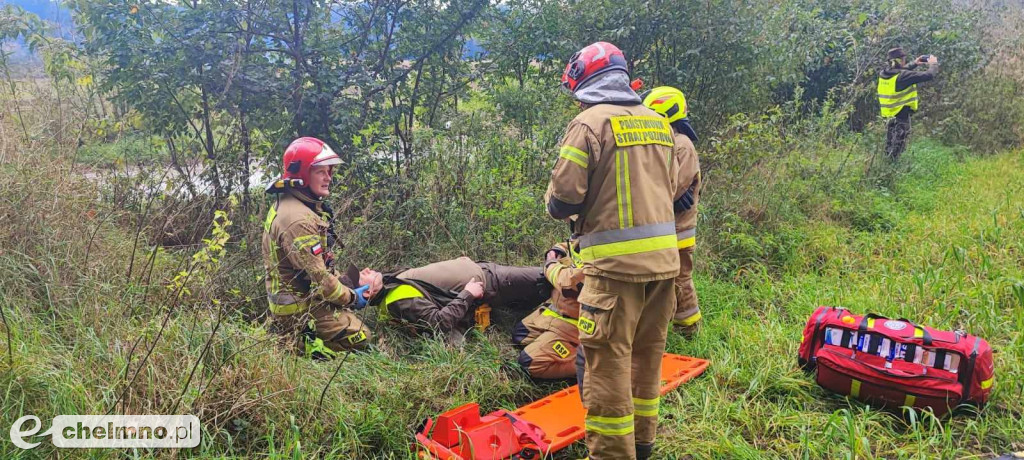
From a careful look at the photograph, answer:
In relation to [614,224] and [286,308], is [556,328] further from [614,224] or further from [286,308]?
[286,308]

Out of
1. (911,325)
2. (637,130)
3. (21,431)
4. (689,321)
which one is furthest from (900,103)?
(21,431)

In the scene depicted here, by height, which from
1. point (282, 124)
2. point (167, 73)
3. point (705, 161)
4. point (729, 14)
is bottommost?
point (705, 161)

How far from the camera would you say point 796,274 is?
18.4 feet

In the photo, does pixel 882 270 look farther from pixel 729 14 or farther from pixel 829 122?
pixel 729 14

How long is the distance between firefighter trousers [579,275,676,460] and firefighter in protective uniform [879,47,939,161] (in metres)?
7.58

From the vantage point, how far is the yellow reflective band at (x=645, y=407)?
3111mm

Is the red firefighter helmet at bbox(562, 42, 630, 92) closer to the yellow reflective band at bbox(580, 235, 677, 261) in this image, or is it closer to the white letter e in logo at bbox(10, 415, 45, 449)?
the yellow reflective band at bbox(580, 235, 677, 261)

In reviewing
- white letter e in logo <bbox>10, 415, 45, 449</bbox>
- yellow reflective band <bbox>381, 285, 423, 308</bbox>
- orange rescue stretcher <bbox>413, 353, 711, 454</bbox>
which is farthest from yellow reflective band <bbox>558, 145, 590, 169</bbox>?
white letter e in logo <bbox>10, 415, 45, 449</bbox>

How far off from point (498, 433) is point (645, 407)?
77 centimetres

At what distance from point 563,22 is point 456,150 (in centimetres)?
248

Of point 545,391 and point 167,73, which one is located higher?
point 167,73

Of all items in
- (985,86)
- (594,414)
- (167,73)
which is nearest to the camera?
(594,414)

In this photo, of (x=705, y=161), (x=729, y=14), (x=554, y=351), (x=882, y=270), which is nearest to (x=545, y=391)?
(x=554, y=351)

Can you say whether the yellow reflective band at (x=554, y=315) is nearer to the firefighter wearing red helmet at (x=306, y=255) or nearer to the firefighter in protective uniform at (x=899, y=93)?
the firefighter wearing red helmet at (x=306, y=255)
